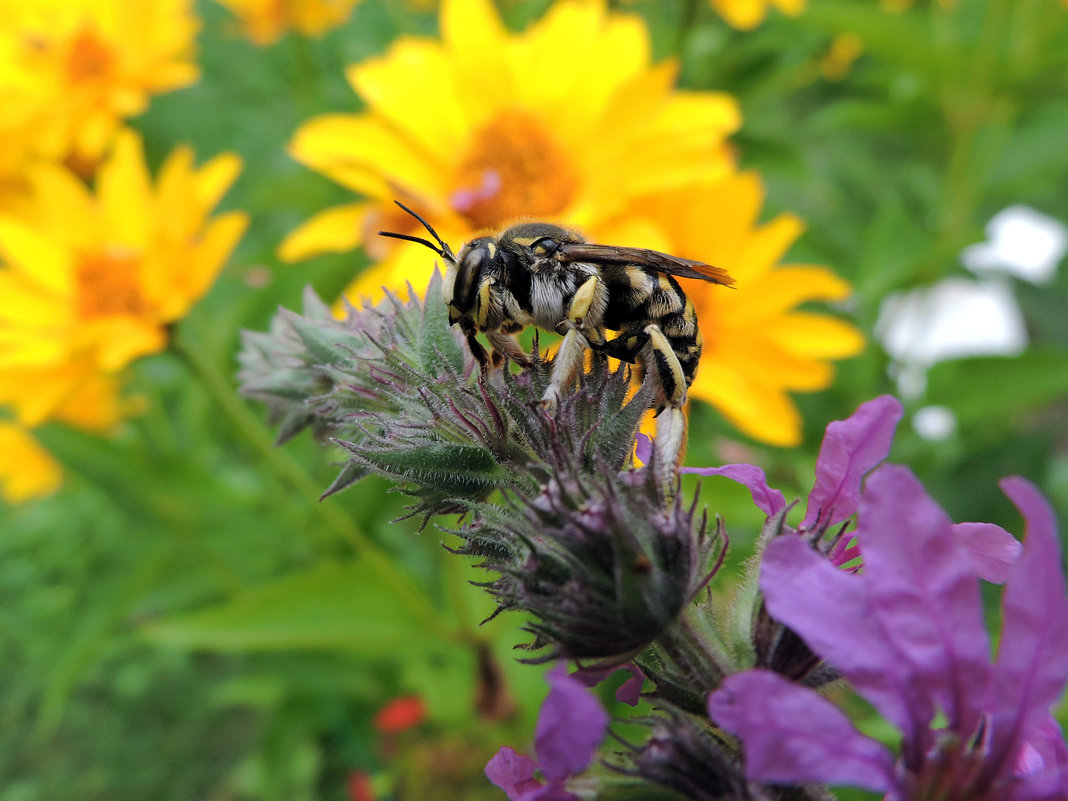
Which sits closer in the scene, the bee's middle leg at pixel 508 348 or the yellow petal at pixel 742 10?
the bee's middle leg at pixel 508 348

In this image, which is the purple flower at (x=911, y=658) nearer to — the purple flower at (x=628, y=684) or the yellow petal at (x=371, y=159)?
the purple flower at (x=628, y=684)

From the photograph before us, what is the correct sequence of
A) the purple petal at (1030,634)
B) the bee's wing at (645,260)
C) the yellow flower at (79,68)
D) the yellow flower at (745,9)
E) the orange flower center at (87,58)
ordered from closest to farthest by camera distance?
1. the purple petal at (1030,634)
2. the bee's wing at (645,260)
3. the yellow flower at (745,9)
4. the yellow flower at (79,68)
5. the orange flower center at (87,58)

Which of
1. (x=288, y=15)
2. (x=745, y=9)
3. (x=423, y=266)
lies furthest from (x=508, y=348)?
(x=288, y=15)

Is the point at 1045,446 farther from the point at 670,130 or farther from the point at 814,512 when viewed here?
the point at 814,512

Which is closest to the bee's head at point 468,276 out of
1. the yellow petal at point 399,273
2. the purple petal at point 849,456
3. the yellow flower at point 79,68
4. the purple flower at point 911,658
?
the yellow petal at point 399,273

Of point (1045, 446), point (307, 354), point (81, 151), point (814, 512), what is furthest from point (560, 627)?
point (81, 151)

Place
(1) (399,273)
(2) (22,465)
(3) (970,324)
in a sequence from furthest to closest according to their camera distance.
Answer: (3) (970,324), (2) (22,465), (1) (399,273)

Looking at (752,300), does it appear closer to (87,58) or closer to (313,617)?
(313,617)
